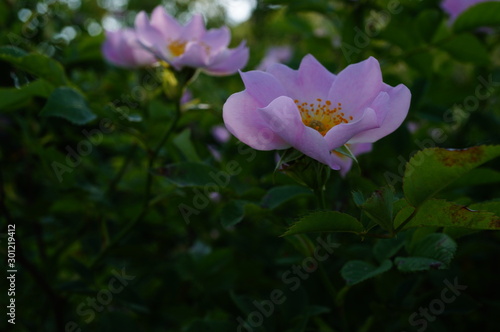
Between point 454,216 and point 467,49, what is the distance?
731 millimetres

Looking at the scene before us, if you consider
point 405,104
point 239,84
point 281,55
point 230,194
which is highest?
point 405,104

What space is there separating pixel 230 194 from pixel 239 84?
3.02ft

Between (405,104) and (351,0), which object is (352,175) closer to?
(405,104)

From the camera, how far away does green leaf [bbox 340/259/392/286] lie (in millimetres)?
706

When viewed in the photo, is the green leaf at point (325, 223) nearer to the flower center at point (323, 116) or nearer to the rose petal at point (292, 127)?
the rose petal at point (292, 127)

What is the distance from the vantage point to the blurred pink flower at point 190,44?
3.35 feet

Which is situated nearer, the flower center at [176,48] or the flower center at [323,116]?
the flower center at [323,116]

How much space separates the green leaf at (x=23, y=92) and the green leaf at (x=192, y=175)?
0.94 feet

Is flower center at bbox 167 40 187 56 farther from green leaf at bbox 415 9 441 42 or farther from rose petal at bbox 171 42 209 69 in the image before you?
green leaf at bbox 415 9 441 42

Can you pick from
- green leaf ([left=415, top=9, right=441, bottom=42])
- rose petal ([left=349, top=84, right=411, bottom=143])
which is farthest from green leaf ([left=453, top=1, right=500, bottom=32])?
rose petal ([left=349, top=84, right=411, bottom=143])

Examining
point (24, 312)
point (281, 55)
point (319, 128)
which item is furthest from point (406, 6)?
point (281, 55)

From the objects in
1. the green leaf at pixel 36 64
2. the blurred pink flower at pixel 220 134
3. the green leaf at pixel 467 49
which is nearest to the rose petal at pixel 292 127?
the green leaf at pixel 36 64

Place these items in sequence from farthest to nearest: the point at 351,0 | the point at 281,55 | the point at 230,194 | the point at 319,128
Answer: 1. the point at 281,55
2. the point at 351,0
3. the point at 230,194
4. the point at 319,128

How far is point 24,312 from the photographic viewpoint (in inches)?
57.2
